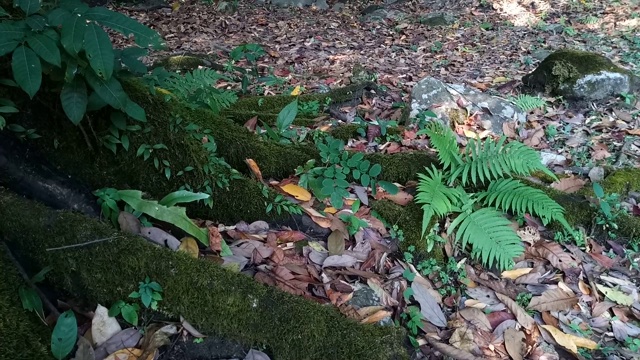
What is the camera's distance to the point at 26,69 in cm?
191

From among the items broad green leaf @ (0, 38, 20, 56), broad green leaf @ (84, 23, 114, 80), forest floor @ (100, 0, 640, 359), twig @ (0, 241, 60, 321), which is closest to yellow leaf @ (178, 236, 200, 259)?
forest floor @ (100, 0, 640, 359)

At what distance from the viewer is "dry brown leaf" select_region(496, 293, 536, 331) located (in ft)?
8.75

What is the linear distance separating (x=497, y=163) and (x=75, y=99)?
2.58m

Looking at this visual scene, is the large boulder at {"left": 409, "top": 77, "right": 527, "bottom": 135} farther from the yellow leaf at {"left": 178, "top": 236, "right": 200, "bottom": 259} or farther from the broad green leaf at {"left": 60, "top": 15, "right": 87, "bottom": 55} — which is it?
the broad green leaf at {"left": 60, "top": 15, "right": 87, "bottom": 55}

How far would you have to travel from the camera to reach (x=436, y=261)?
9.79 feet

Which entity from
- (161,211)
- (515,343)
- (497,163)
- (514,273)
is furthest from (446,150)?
(161,211)

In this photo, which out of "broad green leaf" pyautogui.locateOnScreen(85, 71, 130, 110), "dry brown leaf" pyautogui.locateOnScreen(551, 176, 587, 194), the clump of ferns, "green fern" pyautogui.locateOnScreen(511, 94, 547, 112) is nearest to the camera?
"broad green leaf" pyautogui.locateOnScreen(85, 71, 130, 110)

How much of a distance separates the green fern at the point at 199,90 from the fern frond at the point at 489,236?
1.97m

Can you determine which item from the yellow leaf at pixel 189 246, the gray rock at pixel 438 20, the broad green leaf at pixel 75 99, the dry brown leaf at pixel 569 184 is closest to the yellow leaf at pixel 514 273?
the dry brown leaf at pixel 569 184

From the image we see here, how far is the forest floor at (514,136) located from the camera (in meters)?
2.59

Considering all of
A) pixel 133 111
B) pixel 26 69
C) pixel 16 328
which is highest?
pixel 26 69

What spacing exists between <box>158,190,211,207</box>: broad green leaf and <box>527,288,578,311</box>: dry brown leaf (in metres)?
2.00

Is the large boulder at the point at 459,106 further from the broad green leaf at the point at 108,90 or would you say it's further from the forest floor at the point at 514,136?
the broad green leaf at the point at 108,90

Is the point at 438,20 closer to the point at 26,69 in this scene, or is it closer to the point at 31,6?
the point at 31,6
